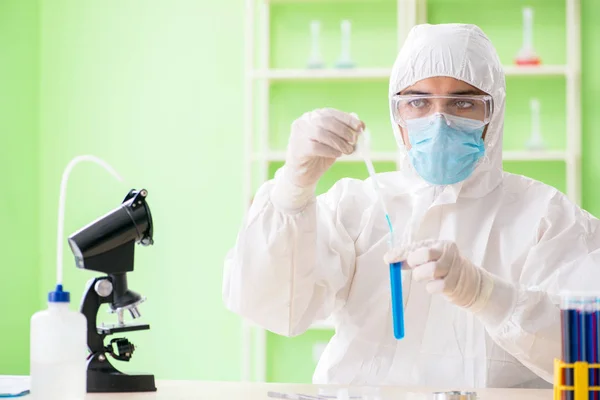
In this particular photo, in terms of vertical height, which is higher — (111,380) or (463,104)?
(463,104)

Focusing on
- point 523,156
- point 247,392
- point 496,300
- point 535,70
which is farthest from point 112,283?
point 535,70

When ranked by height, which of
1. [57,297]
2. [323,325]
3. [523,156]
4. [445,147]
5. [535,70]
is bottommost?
[323,325]

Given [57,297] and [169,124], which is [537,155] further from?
[57,297]

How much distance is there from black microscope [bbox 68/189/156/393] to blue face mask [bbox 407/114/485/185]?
666mm

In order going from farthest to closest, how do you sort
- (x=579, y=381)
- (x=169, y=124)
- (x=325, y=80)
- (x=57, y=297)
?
(x=169, y=124) → (x=325, y=80) → (x=57, y=297) → (x=579, y=381)

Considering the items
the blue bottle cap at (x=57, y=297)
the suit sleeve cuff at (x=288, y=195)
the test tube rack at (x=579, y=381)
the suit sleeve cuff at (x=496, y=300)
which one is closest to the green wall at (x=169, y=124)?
the suit sleeve cuff at (x=288, y=195)

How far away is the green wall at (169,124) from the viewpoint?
3.70 m

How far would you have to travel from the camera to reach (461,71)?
79.0 inches

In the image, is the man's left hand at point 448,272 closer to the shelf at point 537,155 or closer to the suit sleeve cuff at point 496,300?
the suit sleeve cuff at point 496,300

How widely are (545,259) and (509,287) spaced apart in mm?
237

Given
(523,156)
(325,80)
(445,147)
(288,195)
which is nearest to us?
(288,195)

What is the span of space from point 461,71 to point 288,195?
0.53 m

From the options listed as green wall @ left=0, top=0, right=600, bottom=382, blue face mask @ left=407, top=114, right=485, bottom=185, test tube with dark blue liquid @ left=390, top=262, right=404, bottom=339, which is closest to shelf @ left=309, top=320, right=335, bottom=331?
green wall @ left=0, top=0, right=600, bottom=382

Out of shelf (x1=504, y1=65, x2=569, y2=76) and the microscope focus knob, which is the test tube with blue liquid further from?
shelf (x1=504, y1=65, x2=569, y2=76)
